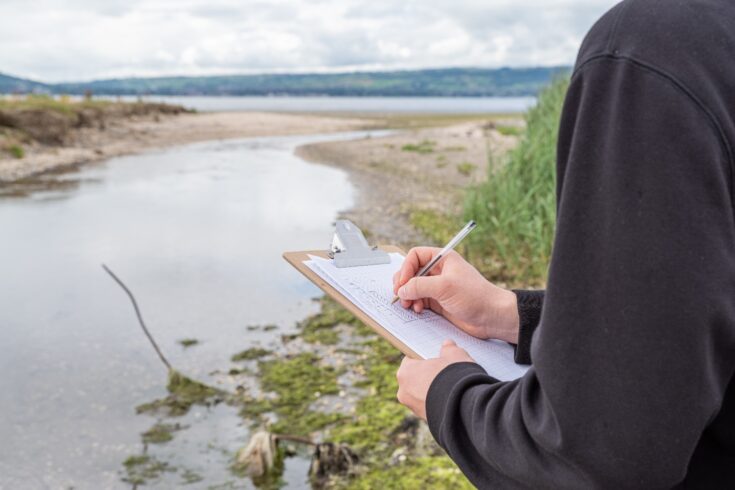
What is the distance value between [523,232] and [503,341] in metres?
4.85

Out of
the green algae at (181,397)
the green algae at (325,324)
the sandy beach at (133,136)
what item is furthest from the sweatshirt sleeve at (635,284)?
the sandy beach at (133,136)

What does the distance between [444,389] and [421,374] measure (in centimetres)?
9

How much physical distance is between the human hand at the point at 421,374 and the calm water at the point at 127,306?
2.48 m

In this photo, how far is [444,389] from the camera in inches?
44.6

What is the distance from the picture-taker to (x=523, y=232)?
6.27 m

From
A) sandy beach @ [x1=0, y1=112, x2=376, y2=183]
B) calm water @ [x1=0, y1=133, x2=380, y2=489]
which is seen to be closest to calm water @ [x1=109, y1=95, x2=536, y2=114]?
sandy beach @ [x1=0, y1=112, x2=376, y2=183]

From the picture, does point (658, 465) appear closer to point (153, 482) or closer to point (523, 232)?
point (153, 482)

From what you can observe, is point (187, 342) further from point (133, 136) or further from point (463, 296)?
point (133, 136)

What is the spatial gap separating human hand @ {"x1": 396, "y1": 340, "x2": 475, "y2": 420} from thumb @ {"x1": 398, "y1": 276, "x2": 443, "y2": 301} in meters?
0.20

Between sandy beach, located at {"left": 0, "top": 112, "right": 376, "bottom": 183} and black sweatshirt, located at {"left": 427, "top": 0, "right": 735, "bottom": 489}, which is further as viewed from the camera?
sandy beach, located at {"left": 0, "top": 112, "right": 376, "bottom": 183}

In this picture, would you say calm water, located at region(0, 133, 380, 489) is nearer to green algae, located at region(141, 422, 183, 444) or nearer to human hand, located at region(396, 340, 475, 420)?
green algae, located at region(141, 422, 183, 444)

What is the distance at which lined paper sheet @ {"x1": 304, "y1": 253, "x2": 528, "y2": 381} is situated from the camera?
4.49ft

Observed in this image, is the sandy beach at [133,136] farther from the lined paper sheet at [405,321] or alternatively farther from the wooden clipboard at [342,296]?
the lined paper sheet at [405,321]

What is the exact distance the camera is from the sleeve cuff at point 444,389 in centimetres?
112
